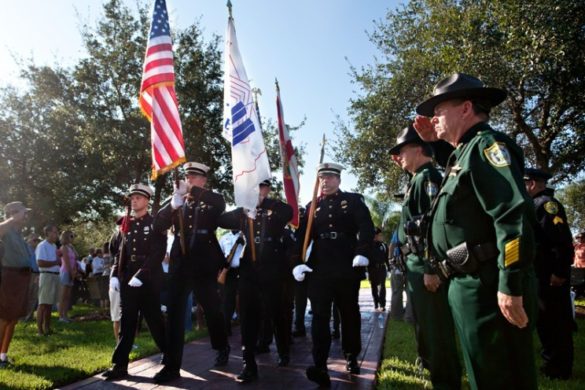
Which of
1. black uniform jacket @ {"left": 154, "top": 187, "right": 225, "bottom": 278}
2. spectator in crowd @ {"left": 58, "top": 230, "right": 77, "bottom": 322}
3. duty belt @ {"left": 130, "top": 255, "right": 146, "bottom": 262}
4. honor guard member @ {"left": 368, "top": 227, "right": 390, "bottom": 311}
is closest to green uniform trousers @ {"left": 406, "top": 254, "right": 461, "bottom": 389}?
black uniform jacket @ {"left": 154, "top": 187, "right": 225, "bottom": 278}

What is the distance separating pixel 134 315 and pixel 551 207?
507cm

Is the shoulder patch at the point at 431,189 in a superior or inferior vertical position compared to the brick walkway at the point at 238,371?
superior

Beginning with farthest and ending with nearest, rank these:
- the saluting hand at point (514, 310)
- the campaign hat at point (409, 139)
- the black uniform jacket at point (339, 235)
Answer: the black uniform jacket at point (339, 235)
the campaign hat at point (409, 139)
the saluting hand at point (514, 310)

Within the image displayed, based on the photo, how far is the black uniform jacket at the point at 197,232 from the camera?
5.62m

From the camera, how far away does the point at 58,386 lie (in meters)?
5.09

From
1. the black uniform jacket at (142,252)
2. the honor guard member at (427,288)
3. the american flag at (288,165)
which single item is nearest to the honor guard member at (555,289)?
the honor guard member at (427,288)

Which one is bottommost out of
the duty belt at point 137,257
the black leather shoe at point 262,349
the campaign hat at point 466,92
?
the black leather shoe at point 262,349

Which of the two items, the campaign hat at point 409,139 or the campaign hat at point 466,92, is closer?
the campaign hat at point 466,92

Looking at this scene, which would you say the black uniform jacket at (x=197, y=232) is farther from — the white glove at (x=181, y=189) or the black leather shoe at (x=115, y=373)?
the black leather shoe at (x=115, y=373)

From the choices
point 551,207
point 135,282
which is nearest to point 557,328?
point 551,207

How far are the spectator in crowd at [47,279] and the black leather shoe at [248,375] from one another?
602 centimetres

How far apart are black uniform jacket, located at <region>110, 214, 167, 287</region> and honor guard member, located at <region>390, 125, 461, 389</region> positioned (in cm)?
312

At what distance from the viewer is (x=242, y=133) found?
609 cm

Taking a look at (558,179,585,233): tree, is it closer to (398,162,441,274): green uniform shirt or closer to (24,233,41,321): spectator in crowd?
(398,162,441,274): green uniform shirt
